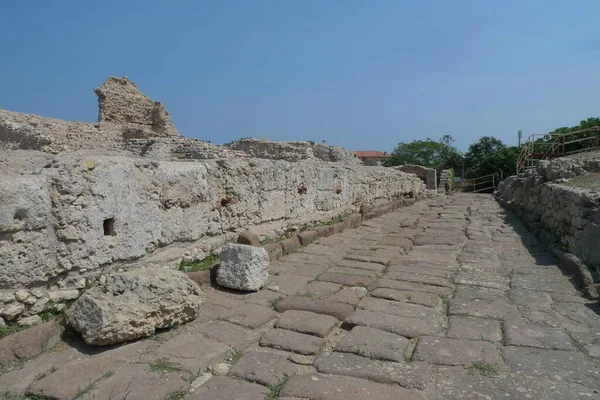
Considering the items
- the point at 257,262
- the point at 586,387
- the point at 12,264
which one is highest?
the point at 12,264

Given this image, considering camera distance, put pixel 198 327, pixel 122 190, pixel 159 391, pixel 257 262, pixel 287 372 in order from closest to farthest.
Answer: pixel 159 391
pixel 287 372
pixel 198 327
pixel 122 190
pixel 257 262

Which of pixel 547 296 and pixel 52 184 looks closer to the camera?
pixel 52 184

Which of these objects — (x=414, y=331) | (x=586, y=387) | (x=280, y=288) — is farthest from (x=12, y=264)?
(x=586, y=387)

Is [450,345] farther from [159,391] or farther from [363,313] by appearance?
[159,391]

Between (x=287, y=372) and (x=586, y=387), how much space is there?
1670 mm

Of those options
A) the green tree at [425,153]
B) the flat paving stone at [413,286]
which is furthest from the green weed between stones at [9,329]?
the green tree at [425,153]


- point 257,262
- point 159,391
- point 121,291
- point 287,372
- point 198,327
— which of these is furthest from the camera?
point 257,262

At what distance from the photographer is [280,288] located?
4102mm

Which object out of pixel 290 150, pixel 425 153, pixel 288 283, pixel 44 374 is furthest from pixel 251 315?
pixel 425 153

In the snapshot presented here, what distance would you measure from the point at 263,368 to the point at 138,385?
27.5 inches

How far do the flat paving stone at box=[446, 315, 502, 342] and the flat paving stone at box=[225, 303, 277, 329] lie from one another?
138 centimetres

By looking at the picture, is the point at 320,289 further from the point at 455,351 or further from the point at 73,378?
the point at 73,378

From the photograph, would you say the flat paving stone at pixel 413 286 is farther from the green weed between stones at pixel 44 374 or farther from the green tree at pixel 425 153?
the green tree at pixel 425 153

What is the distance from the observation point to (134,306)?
9.30 ft
